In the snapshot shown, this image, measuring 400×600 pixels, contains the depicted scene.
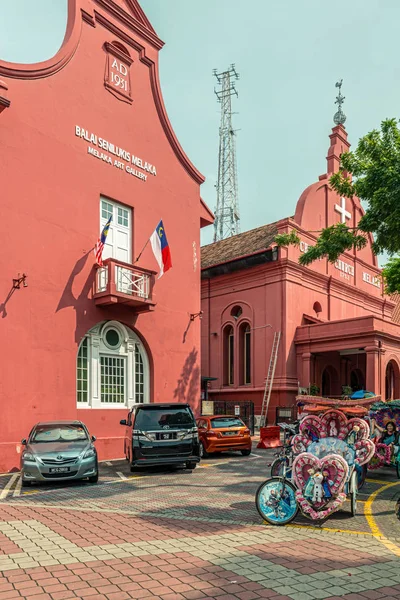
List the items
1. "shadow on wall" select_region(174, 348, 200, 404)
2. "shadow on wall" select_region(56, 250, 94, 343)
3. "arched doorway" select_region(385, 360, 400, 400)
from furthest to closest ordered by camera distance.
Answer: "arched doorway" select_region(385, 360, 400, 400) → "shadow on wall" select_region(174, 348, 200, 404) → "shadow on wall" select_region(56, 250, 94, 343)

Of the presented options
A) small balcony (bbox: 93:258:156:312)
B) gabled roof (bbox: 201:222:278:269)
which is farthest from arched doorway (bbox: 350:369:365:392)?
small balcony (bbox: 93:258:156:312)

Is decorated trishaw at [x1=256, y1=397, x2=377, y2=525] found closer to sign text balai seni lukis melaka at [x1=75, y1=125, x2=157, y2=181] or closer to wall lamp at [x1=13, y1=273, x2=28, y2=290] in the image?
wall lamp at [x1=13, y1=273, x2=28, y2=290]

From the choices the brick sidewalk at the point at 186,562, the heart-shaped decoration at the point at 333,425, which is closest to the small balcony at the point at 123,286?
the heart-shaped decoration at the point at 333,425

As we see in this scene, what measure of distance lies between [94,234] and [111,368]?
4.39 m

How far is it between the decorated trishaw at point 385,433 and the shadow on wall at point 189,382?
8.20 m

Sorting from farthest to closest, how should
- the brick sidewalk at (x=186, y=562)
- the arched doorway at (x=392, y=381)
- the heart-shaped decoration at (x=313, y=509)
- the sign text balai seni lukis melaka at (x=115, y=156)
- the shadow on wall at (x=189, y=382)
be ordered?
1. the arched doorway at (x=392, y=381)
2. the shadow on wall at (x=189, y=382)
3. the sign text balai seni lukis melaka at (x=115, y=156)
4. the heart-shaped decoration at (x=313, y=509)
5. the brick sidewalk at (x=186, y=562)

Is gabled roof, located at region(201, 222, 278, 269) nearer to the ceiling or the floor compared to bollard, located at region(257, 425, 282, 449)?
nearer to the ceiling

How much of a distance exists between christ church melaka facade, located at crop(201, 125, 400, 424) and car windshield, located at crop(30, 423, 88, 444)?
47.7 ft

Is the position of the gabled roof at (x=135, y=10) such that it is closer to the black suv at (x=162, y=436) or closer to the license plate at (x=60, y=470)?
the black suv at (x=162, y=436)

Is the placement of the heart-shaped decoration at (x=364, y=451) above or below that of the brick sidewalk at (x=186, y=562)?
above

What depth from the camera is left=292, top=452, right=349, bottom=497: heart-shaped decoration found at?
8555 millimetres

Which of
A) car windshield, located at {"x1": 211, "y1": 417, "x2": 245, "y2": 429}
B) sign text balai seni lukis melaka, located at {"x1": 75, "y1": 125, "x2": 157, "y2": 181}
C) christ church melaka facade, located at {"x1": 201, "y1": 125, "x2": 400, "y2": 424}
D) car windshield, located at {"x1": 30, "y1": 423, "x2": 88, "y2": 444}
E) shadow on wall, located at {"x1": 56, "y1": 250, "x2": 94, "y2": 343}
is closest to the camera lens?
car windshield, located at {"x1": 30, "y1": 423, "x2": 88, "y2": 444}

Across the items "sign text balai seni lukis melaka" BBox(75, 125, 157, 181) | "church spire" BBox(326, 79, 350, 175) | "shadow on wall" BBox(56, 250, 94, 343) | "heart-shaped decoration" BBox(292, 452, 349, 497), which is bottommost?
"heart-shaped decoration" BBox(292, 452, 349, 497)

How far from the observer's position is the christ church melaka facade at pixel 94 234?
16.4 m
